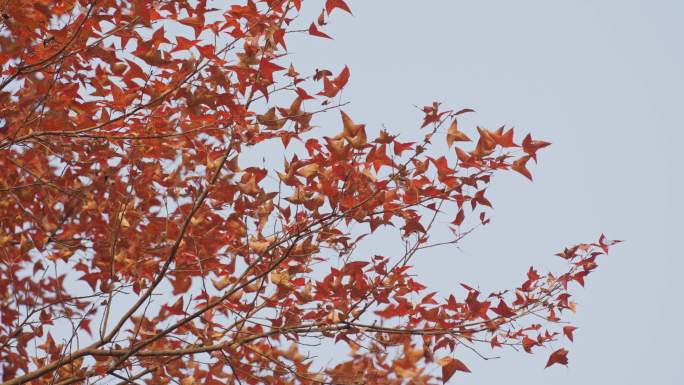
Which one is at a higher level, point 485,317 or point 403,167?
point 403,167

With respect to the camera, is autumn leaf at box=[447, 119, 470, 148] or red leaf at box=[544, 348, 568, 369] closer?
autumn leaf at box=[447, 119, 470, 148]

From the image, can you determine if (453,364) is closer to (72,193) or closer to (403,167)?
(403,167)

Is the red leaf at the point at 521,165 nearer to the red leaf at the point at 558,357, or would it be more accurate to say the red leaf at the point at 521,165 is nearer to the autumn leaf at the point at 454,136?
the autumn leaf at the point at 454,136

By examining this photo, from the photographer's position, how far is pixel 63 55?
3537 mm

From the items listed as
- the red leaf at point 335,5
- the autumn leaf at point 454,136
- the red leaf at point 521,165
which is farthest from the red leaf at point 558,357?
the red leaf at point 335,5

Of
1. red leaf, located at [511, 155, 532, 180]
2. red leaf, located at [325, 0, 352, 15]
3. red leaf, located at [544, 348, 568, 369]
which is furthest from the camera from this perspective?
red leaf, located at [544, 348, 568, 369]

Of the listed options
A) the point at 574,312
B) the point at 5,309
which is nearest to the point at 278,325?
the point at 574,312

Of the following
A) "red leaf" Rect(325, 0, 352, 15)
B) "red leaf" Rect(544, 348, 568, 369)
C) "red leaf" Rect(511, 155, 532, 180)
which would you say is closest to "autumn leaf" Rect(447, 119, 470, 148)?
"red leaf" Rect(511, 155, 532, 180)

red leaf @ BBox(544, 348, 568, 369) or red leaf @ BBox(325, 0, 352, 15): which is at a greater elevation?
red leaf @ BBox(325, 0, 352, 15)

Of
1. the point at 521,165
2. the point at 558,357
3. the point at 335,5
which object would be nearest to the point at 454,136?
the point at 521,165

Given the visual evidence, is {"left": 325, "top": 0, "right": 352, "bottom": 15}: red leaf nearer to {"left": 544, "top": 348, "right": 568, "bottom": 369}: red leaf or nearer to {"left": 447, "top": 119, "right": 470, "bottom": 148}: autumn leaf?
{"left": 447, "top": 119, "right": 470, "bottom": 148}: autumn leaf

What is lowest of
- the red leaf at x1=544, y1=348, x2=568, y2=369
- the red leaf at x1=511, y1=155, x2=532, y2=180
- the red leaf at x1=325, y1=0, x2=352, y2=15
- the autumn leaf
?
the red leaf at x1=544, y1=348, x2=568, y2=369

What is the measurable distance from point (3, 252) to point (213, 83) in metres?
1.60

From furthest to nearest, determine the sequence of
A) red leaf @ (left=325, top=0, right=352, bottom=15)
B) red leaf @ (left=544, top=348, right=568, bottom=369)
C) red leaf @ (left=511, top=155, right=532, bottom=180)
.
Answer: red leaf @ (left=544, top=348, right=568, bottom=369) → red leaf @ (left=325, top=0, right=352, bottom=15) → red leaf @ (left=511, top=155, right=532, bottom=180)
